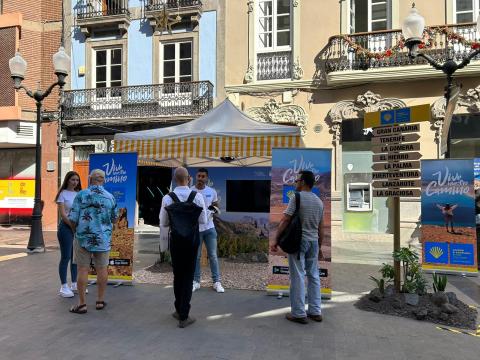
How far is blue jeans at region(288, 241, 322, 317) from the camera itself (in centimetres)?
507

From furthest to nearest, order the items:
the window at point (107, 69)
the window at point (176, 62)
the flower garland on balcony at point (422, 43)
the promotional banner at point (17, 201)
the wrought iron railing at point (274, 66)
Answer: the promotional banner at point (17, 201)
the window at point (107, 69)
the window at point (176, 62)
the wrought iron railing at point (274, 66)
the flower garland on balcony at point (422, 43)

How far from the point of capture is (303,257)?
514cm

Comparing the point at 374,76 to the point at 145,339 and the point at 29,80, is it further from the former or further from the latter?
the point at 29,80

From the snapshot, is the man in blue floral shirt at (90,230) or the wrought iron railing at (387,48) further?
the wrought iron railing at (387,48)

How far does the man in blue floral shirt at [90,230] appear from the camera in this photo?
5336mm

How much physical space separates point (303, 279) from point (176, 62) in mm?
12751

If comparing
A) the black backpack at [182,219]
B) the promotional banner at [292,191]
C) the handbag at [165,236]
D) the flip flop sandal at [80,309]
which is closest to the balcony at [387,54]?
the promotional banner at [292,191]

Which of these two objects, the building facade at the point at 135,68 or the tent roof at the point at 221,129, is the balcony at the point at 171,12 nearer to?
the building facade at the point at 135,68

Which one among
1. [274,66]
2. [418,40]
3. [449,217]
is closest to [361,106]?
[274,66]

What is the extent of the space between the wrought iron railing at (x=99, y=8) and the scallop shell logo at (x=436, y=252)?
13.5 metres

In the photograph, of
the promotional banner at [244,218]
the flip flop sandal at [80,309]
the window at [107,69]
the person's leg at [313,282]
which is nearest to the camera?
the person's leg at [313,282]

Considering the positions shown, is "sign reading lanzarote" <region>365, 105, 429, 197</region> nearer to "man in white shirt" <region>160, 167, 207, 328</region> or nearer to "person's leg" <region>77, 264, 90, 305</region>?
"man in white shirt" <region>160, 167, 207, 328</region>

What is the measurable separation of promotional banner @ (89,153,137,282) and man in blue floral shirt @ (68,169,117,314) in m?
1.31

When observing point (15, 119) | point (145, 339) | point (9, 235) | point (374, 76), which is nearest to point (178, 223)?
point (145, 339)
